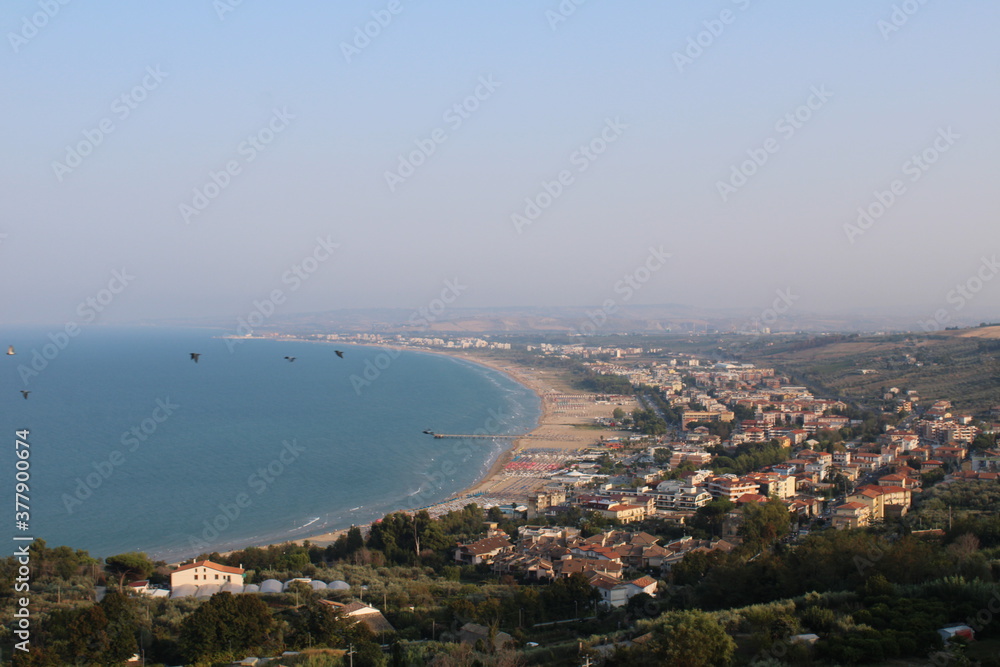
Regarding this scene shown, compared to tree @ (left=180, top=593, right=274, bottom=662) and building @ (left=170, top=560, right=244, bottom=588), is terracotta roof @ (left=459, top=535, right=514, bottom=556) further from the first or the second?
tree @ (left=180, top=593, right=274, bottom=662)

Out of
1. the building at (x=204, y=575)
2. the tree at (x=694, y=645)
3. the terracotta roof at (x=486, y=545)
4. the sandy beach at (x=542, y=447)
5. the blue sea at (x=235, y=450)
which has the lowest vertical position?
the sandy beach at (x=542, y=447)

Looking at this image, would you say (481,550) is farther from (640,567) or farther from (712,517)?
(712,517)

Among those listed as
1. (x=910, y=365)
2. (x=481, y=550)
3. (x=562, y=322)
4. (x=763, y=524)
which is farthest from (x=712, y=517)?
(x=562, y=322)

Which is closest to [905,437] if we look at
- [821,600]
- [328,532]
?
[328,532]

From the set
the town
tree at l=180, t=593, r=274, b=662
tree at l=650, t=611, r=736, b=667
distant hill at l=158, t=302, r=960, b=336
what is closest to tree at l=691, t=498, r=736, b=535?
the town

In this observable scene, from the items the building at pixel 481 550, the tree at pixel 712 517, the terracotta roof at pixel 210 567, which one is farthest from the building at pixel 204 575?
the tree at pixel 712 517

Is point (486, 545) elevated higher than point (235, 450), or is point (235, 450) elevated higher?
point (486, 545)

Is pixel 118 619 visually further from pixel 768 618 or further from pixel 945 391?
pixel 945 391

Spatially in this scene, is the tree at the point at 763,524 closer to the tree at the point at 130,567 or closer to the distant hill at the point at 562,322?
the tree at the point at 130,567
